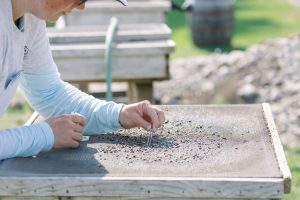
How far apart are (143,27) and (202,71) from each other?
2.64 m

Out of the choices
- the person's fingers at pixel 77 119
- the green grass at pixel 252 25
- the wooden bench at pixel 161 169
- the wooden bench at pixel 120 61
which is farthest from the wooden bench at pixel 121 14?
the person's fingers at pixel 77 119

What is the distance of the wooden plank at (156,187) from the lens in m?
2.66

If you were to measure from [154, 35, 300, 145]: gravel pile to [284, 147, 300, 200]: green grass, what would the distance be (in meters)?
0.31

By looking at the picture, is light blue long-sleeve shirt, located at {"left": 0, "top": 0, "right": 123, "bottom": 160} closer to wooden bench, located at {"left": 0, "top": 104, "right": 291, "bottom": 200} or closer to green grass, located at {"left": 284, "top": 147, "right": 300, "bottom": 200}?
wooden bench, located at {"left": 0, "top": 104, "right": 291, "bottom": 200}

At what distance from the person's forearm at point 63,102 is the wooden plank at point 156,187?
704 millimetres

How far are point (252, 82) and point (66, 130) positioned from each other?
5040mm

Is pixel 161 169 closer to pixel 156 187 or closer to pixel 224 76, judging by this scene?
pixel 156 187

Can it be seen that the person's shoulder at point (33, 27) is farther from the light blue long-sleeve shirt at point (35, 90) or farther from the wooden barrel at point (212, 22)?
the wooden barrel at point (212, 22)

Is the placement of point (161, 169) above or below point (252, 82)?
above

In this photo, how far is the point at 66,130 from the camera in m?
3.08

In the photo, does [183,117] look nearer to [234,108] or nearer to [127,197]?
[234,108]

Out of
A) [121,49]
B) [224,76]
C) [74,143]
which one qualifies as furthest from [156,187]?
[224,76]

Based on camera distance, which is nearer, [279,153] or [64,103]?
[279,153]

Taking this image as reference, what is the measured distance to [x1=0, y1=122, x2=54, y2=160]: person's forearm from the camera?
9.73 ft
